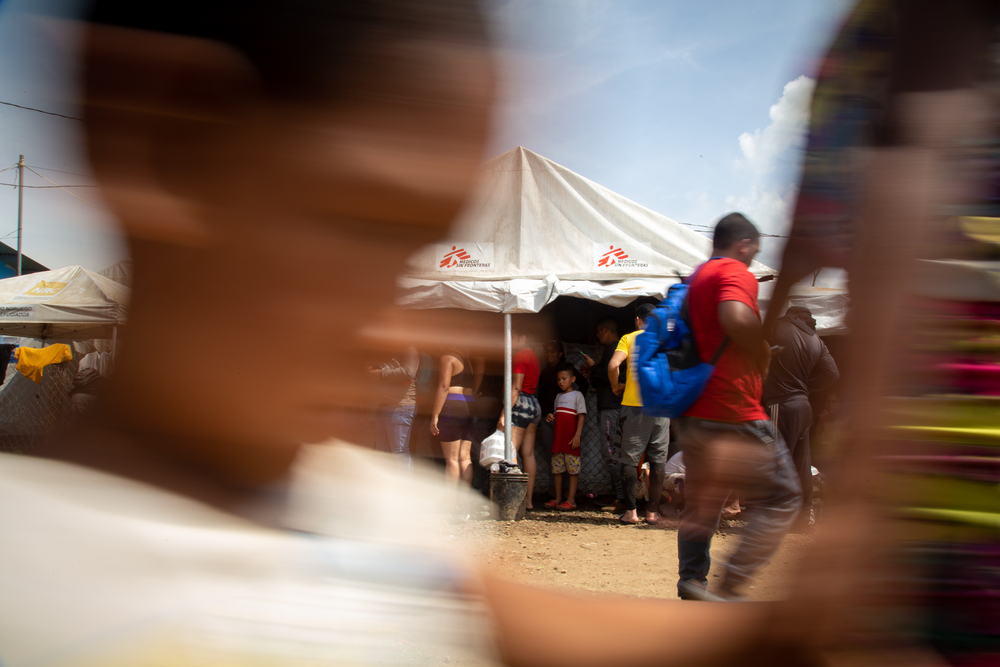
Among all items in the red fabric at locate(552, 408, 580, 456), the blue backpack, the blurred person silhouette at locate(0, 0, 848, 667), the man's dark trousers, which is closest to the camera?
the blurred person silhouette at locate(0, 0, 848, 667)

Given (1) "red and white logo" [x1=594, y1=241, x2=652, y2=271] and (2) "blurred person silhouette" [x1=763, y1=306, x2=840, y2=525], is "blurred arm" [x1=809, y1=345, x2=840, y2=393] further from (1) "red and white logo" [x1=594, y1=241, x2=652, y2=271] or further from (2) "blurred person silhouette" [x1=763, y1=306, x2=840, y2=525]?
(1) "red and white logo" [x1=594, y1=241, x2=652, y2=271]

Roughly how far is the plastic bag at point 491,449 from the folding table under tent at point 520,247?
1.3 inches

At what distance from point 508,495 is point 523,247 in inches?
21.3

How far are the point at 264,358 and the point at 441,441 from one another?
293mm

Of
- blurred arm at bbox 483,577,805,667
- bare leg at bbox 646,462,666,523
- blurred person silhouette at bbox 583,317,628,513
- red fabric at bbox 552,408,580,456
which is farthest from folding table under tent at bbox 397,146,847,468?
bare leg at bbox 646,462,666,523

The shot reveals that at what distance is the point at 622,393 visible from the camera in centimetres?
328

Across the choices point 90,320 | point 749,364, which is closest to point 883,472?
point 749,364

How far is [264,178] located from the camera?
1.67 feet

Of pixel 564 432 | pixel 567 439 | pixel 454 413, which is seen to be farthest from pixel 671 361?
pixel 567 439

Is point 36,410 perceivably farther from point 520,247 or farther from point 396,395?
point 520,247

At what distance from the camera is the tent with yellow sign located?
60 cm

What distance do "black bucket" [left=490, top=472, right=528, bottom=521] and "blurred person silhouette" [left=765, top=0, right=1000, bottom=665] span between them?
0.49 metres

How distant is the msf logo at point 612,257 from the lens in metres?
1.07

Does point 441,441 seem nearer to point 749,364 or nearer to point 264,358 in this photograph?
point 264,358
